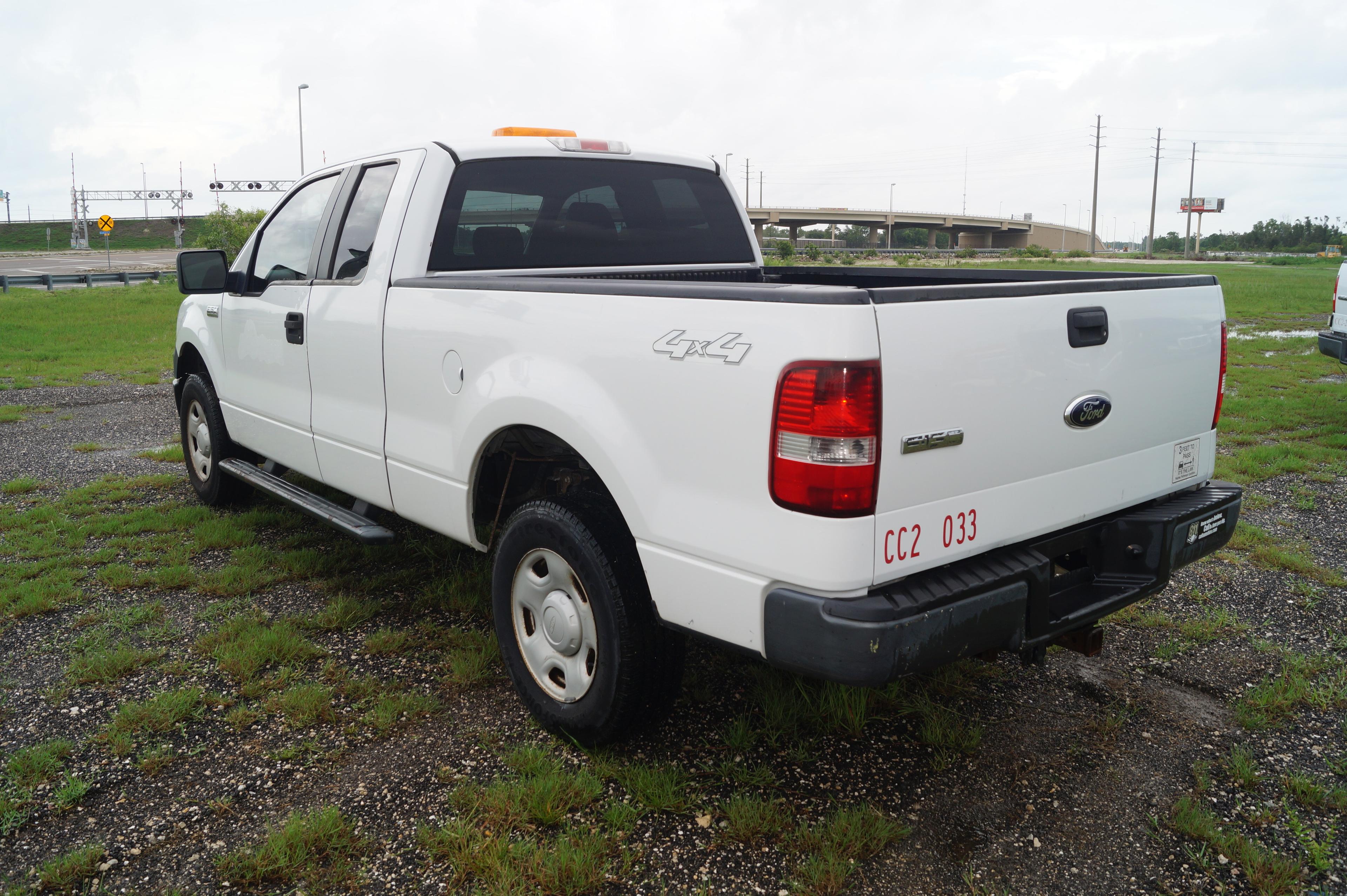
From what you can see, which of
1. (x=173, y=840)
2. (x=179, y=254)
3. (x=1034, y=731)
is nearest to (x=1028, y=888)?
(x=1034, y=731)

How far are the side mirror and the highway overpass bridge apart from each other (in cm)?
9048

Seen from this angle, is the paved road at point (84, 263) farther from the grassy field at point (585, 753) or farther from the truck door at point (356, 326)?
the grassy field at point (585, 753)

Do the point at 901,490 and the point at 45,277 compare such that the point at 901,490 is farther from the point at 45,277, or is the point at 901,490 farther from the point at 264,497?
the point at 45,277

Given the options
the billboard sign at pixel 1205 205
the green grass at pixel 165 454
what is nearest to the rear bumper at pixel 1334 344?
the green grass at pixel 165 454

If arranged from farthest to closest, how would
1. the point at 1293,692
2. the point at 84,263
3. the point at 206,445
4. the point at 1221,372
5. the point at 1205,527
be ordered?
1. the point at 84,263
2. the point at 206,445
3. the point at 1293,692
4. the point at 1221,372
5. the point at 1205,527

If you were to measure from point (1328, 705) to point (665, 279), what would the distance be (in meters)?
3.18

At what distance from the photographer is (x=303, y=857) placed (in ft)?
9.00

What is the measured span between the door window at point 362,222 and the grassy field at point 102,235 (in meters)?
85.2

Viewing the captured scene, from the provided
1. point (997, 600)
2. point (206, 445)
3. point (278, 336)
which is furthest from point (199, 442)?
point (997, 600)

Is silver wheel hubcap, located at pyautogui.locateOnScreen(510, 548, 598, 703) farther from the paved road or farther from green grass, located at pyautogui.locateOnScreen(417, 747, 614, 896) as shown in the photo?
the paved road

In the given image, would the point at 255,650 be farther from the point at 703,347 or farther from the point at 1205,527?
the point at 1205,527

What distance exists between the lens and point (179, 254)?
5160 mm

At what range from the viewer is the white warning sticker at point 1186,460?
3273 millimetres

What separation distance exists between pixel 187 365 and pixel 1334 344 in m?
9.51
